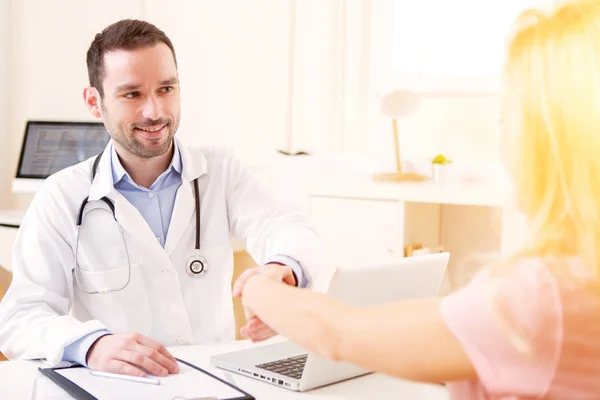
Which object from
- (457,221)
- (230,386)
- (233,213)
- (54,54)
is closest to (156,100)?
(233,213)

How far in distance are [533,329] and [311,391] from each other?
2.05 feet

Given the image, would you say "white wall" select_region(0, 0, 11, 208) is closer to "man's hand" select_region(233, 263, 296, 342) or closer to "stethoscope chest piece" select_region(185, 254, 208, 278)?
"stethoscope chest piece" select_region(185, 254, 208, 278)

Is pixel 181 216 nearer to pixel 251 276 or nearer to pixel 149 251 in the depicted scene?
pixel 149 251

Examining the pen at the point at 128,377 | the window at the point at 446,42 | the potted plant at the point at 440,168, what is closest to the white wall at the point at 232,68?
the window at the point at 446,42

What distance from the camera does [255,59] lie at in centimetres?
374

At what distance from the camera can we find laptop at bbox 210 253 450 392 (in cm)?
128

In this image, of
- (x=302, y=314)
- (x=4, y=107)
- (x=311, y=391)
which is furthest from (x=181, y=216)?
(x=4, y=107)

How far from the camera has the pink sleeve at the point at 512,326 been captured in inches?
31.9

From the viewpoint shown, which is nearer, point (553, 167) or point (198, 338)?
point (553, 167)

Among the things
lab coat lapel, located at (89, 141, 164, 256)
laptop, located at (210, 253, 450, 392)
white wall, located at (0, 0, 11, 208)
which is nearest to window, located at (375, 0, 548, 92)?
lab coat lapel, located at (89, 141, 164, 256)

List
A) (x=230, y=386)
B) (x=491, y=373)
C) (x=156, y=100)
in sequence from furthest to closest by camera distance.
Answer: (x=156, y=100) < (x=230, y=386) < (x=491, y=373)

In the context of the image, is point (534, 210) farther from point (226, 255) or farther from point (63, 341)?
point (226, 255)

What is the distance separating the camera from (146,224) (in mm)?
1941

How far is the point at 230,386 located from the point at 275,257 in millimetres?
461
